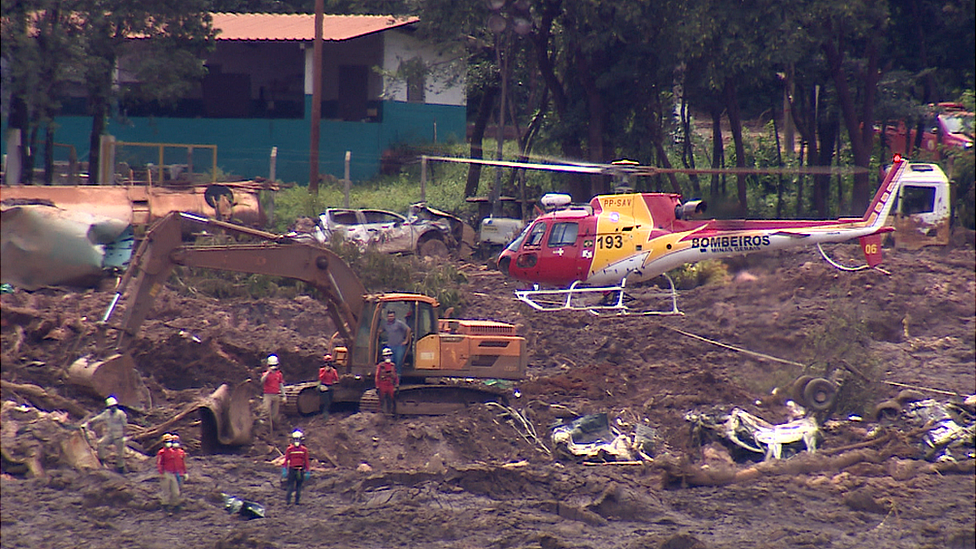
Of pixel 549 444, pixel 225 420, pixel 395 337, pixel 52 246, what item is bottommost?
pixel 549 444

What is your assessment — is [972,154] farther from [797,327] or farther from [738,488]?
[797,327]

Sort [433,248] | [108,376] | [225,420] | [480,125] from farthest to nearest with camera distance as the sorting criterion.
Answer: [480,125], [433,248], [225,420], [108,376]

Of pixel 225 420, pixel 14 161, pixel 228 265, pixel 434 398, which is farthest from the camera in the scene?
pixel 14 161

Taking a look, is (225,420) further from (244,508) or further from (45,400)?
(244,508)

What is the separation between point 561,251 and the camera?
64.7 ft

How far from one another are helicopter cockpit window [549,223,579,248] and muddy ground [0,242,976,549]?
8.66 feet

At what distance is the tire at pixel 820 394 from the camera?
19.2 meters

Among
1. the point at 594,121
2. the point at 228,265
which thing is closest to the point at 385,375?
the point at 228,265

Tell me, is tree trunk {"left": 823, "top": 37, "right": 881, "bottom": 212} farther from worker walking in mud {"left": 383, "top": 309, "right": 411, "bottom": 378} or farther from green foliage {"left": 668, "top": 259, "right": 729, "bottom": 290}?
Answer: worker walking in mud {"left": 383, "top": 309, "right": 411, "bottom": 378}

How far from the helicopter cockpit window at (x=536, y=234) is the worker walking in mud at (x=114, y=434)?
818 centimetres

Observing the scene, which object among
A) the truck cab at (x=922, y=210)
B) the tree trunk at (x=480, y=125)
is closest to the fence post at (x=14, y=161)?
the tree trunk at (x=480, y=125)

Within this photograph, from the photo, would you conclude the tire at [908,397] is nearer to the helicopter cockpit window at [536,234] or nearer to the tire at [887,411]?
the tire at [887,411]

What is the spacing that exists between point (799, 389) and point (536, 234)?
5526 millimetres

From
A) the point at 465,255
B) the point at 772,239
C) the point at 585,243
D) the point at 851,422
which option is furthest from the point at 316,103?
the point at 851,422
